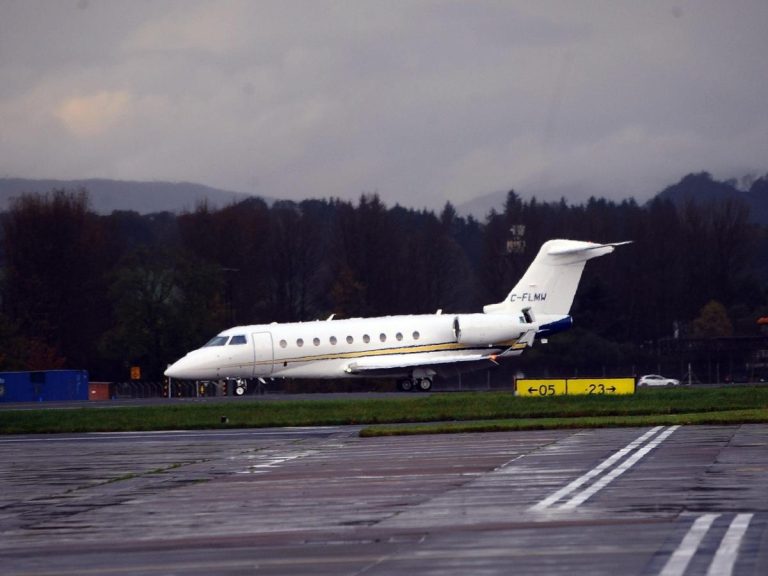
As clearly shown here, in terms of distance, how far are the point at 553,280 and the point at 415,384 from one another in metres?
7.29

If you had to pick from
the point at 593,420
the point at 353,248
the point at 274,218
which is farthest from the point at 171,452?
the point at 274,218

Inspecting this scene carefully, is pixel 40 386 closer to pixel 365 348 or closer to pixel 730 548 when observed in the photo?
pixel 365 348

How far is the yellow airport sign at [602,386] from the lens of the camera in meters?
41.4

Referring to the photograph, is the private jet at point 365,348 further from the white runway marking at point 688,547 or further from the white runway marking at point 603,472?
the white runway marking at point 688,547

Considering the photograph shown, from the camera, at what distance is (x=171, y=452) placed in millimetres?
27859

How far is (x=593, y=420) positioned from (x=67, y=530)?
18.8 meters

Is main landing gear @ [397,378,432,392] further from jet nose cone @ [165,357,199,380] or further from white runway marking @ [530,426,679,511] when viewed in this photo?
white runway marking @ [530,426,679,511]

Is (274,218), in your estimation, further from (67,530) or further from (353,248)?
(67,530)

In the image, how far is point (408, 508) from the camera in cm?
1600

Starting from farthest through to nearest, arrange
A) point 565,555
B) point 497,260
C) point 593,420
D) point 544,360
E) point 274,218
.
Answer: point 274,218 < point 497,260 < point 544,360 < point 593,420 < point 565,555

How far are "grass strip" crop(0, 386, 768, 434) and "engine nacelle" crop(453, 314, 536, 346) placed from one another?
11.6 metres

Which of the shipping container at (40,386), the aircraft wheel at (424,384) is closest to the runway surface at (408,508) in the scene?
the aircraft wheel at (424,384)

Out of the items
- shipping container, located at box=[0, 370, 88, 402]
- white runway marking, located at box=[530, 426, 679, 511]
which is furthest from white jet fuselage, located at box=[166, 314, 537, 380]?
white runway marking, located at box=[530, 426, 679, 511]

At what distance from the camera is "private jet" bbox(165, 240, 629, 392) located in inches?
2110
